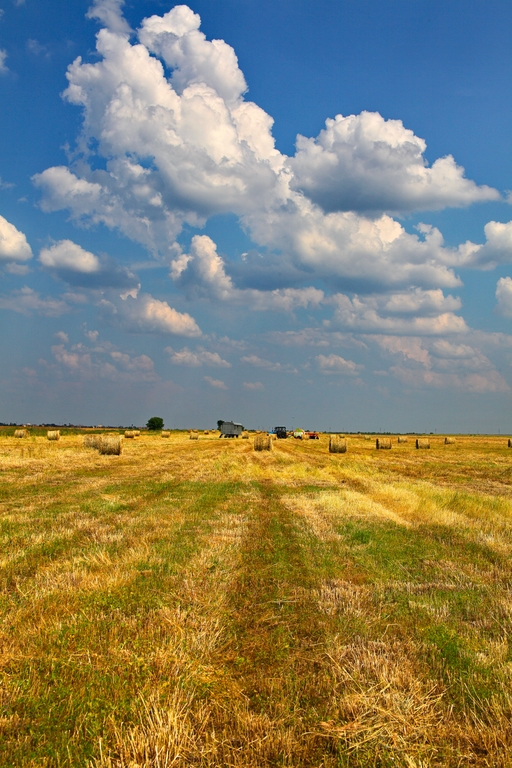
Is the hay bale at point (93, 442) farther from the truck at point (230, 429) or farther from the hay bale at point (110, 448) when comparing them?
the truck at point (230, 429)

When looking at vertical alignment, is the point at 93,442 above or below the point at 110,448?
above

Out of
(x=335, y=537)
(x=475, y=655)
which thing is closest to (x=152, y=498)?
(x=335, y=537)

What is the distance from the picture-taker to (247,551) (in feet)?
30.5

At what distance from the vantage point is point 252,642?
18.0 ft

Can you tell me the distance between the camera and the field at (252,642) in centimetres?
380

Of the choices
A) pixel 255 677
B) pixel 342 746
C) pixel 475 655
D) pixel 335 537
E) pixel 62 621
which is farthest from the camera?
pixel 335 537

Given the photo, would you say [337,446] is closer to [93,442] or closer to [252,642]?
[93,442]

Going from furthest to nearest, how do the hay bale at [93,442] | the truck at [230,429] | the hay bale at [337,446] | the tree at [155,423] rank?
the tree at [155,423], the truck at [230,429], the hay bale at [337,446], the hay bale at [93,442]

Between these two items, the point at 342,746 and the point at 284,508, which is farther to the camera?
the point at 284,508

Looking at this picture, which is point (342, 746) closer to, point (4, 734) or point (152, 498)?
point (4, 734)

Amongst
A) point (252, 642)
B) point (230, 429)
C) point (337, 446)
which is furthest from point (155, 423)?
point (252, 642)

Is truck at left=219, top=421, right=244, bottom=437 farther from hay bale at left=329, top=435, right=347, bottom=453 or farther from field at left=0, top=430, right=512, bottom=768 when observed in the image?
field at left=0, top=430, right=512, bottom=768

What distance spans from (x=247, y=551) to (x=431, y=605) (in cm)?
363

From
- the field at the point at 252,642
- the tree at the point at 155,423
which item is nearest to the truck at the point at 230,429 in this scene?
the tree at the point at 155,423
